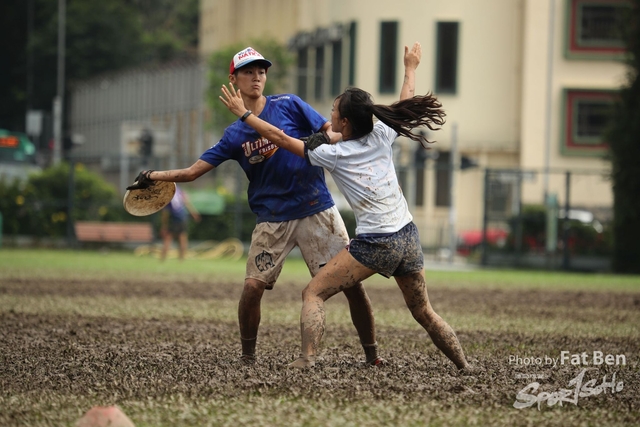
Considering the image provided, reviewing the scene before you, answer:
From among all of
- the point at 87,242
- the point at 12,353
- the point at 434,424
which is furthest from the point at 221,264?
the point at 434,424

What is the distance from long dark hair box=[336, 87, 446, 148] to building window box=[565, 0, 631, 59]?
1351 inches

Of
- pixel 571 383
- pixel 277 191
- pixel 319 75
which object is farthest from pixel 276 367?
pixel 319 75

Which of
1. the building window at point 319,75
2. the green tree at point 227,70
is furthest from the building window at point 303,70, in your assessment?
the building window at point 319,75

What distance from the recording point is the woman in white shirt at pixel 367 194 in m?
7.62

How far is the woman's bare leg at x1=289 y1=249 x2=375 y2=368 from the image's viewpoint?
770 cm

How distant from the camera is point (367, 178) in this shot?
25.1ft

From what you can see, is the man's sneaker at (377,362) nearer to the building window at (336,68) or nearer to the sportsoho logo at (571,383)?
the sportsoho logo at (571,383)

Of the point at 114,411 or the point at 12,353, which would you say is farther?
the point at 12,353

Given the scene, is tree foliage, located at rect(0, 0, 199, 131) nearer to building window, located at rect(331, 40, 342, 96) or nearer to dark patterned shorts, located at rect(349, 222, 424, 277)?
building window, located at rect(331, 40, 342, 96)

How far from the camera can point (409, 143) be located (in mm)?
40438

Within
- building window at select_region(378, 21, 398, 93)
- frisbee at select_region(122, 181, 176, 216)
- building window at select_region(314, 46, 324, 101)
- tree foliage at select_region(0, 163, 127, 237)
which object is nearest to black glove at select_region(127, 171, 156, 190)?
frisbee at select_region(122, 181, 176, 216)

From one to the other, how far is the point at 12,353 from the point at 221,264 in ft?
56.0

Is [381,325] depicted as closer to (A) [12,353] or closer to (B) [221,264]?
(A) [12,353]

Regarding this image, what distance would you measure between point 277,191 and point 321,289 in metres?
0.93
